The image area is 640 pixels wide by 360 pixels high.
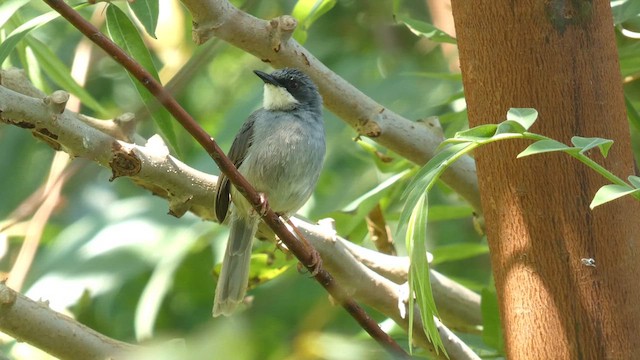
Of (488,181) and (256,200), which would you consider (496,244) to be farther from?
(256,200)

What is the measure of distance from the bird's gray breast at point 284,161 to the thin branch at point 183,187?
85cm

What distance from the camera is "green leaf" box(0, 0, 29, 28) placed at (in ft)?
8.46

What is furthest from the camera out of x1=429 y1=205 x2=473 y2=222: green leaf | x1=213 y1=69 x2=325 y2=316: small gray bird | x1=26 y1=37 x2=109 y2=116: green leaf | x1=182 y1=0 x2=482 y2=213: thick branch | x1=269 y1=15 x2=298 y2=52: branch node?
x1=213 y1=69 x2=325 y2=316: small gray bird

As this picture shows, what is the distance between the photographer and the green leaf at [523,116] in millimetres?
1705

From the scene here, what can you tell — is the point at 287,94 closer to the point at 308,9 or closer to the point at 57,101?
the point at 308,9

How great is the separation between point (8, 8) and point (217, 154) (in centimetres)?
105

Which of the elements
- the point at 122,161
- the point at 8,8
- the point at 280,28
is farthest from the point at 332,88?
the point at 8,8

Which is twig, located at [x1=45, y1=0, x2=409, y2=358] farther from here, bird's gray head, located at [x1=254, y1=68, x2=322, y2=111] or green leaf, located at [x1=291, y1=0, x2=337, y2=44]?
bird's gray head, located at [x1=254, y1=68, x2=322, y2=111]

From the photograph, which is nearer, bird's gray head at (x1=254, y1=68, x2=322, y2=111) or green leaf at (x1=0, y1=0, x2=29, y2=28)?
green leaf at (x1=0, y1=0, x2=29, y2=28)

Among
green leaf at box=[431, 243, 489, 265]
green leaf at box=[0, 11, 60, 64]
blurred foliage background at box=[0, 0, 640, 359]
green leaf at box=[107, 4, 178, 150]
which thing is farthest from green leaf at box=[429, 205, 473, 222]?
green leaf at box=[0, 11, 60, 64]

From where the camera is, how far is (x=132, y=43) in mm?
2459

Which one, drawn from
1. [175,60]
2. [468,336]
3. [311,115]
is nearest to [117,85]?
[175,60]

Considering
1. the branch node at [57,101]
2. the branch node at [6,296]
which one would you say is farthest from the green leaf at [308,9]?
the branch node at [6,296]

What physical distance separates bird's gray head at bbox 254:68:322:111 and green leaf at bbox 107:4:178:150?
168 cm
